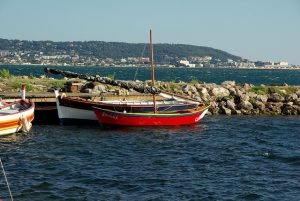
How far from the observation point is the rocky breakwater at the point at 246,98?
4594 cm

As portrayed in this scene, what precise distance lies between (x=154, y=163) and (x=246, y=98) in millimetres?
23599

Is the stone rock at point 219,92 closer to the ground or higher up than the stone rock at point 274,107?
higher up

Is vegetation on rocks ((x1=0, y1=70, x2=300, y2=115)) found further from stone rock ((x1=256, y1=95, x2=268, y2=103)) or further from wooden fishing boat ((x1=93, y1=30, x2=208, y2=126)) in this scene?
wooden fishing boat ((x1=93, y1=30, x2=208, y2=126))

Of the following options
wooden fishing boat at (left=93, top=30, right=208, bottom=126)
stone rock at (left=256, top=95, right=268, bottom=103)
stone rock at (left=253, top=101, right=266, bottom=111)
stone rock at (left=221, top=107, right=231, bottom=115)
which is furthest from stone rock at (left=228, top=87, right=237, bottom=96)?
wooden fishing boat at (left=93, top=30, right=208, bottom=126)

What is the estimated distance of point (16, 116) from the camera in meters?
33.1

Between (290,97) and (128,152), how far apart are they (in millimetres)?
25345

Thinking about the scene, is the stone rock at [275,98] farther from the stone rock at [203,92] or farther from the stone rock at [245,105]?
the stone rock at [203,92]

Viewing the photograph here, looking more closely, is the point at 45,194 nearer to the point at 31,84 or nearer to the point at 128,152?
the point at 128,152

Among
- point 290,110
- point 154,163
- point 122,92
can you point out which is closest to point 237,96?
point 290,110

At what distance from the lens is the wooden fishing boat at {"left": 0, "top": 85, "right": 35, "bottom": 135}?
106 feet

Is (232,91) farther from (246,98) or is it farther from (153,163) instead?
(153,163)

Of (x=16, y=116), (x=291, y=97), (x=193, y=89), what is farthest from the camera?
(x=193, y=89)

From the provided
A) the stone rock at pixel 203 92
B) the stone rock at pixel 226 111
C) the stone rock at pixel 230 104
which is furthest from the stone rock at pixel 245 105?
the stone rock at pixel 203 92

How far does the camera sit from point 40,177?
2238 centimetres
